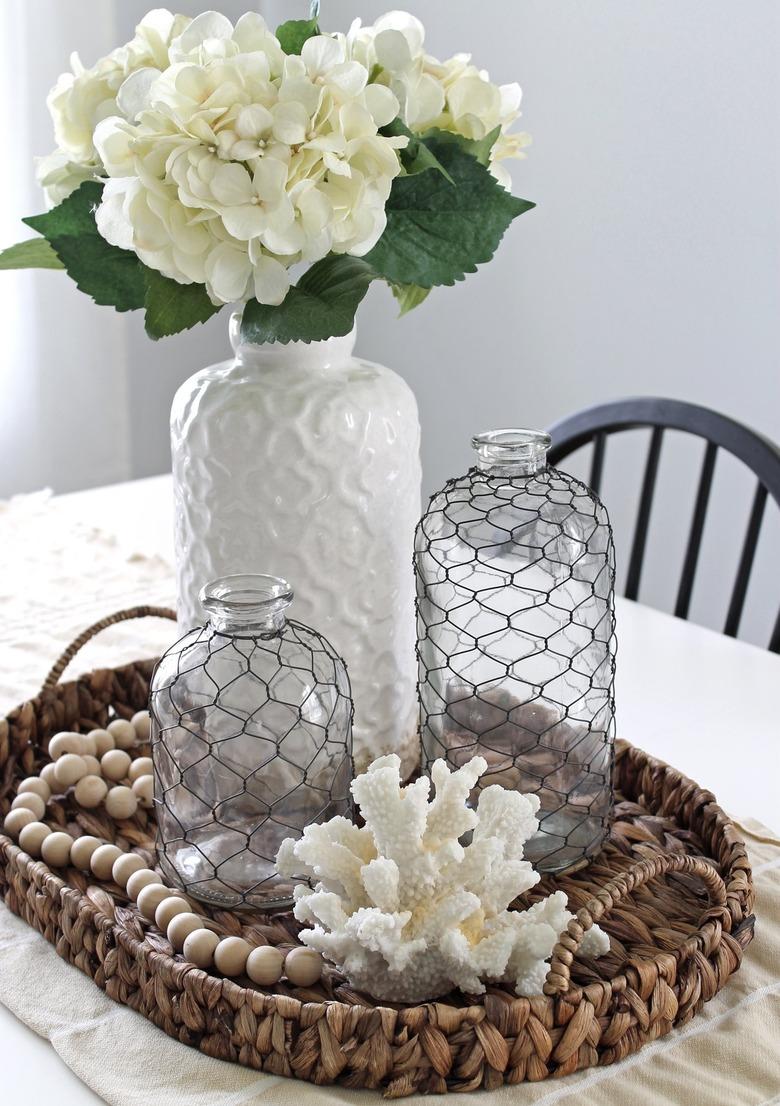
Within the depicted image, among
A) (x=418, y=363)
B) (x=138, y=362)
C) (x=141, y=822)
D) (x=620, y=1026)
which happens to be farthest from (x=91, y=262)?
(x=138, y=362)

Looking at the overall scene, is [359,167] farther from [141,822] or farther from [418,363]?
[418,363]

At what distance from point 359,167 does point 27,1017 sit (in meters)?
0.49

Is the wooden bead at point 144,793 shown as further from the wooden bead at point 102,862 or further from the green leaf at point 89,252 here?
the green leaf at point 89,252

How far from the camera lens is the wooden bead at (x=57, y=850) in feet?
2.55

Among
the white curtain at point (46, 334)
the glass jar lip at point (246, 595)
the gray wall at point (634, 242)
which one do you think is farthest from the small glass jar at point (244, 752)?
the white curtain at point (46, 334)

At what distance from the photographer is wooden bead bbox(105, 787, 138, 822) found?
85cm

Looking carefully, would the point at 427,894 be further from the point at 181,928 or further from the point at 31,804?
the point at 31,804

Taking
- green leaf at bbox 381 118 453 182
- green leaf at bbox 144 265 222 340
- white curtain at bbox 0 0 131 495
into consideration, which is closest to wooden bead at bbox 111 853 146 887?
green leaf at bbox 144 265 222 340

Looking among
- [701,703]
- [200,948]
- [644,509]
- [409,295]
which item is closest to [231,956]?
[200,948]

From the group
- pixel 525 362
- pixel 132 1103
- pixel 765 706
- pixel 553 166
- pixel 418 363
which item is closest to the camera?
pixel 132 1103

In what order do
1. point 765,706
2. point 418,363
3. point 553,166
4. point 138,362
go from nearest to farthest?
point 765,706 < point 553,166 < point 418,363 < point 138,362

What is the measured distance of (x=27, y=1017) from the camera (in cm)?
66

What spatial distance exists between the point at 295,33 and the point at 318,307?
A: 5.9 inches

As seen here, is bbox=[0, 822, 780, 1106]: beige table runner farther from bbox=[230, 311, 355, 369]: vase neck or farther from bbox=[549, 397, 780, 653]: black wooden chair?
bbox=[549, 397, 780, 653]: black wooden chair
